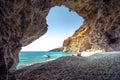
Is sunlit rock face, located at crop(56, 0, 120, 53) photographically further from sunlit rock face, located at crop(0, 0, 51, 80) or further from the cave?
sunlit rock face, located at crop(0, 0, 51, 80)

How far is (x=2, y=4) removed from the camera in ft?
35.9

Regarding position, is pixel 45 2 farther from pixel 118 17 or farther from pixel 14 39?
pixel 118 17

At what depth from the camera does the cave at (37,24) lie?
11.7m

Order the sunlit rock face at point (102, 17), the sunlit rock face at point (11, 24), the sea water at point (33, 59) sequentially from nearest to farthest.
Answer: the sunlit rock face at point (11, 24)
the sunlit rock face at point (102, 17)
the sea water at point (33, 59)

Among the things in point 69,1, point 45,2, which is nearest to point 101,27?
point 69,1

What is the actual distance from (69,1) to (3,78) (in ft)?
50.9

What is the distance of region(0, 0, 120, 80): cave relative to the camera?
11.7 metres

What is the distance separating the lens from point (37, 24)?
68.0ft

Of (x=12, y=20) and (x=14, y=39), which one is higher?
(x=12, y=20)

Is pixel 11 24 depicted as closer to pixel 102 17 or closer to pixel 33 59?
pixel 102 17

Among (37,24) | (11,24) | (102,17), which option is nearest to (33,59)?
(102,17)

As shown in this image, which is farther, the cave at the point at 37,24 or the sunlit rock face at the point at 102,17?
the sunlit rock face at the point at 102,17

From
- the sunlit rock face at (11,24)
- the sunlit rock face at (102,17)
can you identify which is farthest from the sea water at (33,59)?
the sunlit rock face at (11,24)

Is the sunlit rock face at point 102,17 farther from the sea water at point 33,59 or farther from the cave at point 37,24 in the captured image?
the sea water at point 33,59
